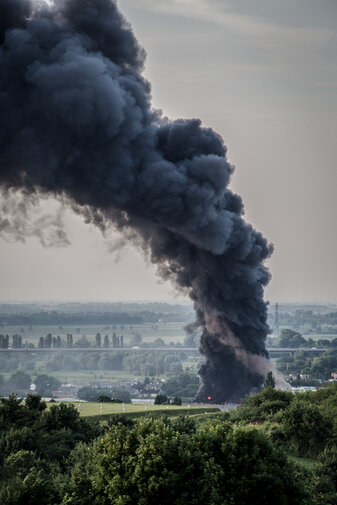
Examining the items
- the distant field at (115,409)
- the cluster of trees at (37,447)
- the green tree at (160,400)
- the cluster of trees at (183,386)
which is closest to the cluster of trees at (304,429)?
the cluster of trees at (37,447)

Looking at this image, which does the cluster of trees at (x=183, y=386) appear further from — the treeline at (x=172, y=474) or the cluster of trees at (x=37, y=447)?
the treeline at (x=172, y=474)

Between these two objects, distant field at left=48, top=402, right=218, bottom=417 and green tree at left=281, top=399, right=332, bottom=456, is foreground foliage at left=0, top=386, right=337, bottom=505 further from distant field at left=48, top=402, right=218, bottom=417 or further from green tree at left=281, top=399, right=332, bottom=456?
distant field at left=48, top=402, right=218, bottom=417

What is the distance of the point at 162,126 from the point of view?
8681cm

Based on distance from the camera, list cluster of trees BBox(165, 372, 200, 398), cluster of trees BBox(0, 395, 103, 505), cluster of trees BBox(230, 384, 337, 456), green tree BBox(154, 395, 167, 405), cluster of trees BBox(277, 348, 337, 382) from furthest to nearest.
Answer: cluster of trees BBox(277, 348, 337, 382) < cluster of trees BBox(165, 372, 200, 398) < green tree BBox(154, 395, 167, 405) < cluster of trees BBox(230, 384, 337, 456) < cluster of trees BBox(0, 395, 103, 505)

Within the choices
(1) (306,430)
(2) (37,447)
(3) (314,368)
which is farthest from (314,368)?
(2) (37,447)

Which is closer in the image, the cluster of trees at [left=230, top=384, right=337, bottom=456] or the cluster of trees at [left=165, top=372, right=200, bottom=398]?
the cluster of trees at [left=230, top=384, right=337, bottom=456]

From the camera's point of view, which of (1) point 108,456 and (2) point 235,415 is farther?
(2) point 235,415

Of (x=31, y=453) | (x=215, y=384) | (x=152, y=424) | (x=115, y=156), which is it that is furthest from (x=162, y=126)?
Answer: (x=152, y=424)

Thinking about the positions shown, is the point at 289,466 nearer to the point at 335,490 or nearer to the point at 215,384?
the point at 335,490

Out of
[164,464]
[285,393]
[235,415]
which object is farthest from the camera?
[285,393]

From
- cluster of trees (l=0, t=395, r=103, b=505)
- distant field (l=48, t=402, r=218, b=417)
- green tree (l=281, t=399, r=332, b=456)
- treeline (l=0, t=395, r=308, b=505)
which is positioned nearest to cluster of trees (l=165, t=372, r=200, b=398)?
distant field (l=48, t=402, r=218, b=417)

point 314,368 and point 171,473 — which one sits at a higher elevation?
point 171,473

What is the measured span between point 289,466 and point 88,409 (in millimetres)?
38082

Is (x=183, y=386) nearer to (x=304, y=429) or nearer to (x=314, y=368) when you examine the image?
(x=314, y=368)
